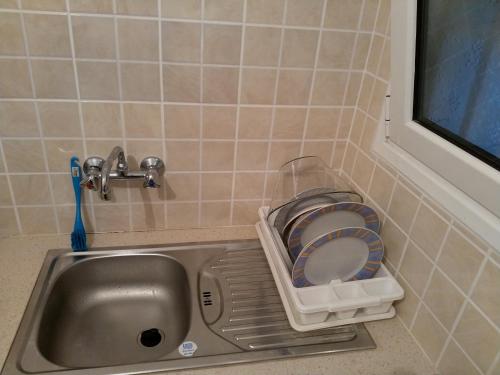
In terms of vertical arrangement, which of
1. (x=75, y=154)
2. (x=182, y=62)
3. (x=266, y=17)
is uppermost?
(x=266, y=17)

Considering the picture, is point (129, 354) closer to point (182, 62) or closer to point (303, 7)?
point (182, 62)

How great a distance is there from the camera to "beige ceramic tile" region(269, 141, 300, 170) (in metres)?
1.14

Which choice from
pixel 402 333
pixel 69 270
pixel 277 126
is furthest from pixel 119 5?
pixel 402 333

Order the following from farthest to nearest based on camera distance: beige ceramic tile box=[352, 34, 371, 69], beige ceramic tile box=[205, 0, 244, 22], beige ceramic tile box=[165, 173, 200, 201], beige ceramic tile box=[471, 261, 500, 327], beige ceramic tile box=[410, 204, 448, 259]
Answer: beige ceramic tile box=[165, 173, 200, 201], beige ceramic tile box=[352, 34, 371, 69], beige ceramic tile box=[205, 0, 244, 22], beige ceramic tile box=[410, 204, 448, 259], beige ceramic tile box=[471, 261, 500, 327]

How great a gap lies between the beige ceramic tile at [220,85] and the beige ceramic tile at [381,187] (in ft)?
1.41

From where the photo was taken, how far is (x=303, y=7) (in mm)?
963

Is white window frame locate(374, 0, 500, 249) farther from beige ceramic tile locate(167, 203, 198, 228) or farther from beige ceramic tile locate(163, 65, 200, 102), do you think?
beige ceramic tile locate(167, 203, 198, 228)

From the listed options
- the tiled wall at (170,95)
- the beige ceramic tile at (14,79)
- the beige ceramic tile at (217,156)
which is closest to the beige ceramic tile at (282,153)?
the tiled wall at (170,95)

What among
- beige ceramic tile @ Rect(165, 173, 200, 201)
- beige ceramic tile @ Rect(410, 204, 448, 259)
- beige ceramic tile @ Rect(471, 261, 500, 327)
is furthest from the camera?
beige ceramic tile @ Rect(165, 173, 200, 201)

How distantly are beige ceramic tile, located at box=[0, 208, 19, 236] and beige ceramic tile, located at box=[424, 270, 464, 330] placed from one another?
43.0 inches

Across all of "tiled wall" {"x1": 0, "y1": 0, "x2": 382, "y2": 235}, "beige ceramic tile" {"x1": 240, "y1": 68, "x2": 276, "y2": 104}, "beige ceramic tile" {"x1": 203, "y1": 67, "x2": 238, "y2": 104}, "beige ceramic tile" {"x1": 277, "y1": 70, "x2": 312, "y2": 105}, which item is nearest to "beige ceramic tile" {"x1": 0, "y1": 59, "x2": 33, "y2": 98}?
"tiled wall" {"x1": 0, "y1": 0, "x2": 382, "y2": 235}

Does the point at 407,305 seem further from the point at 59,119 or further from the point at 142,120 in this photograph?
the point at 59,119

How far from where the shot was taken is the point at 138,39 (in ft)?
3.04

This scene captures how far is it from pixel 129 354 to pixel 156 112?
2.08 ft
